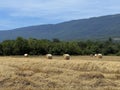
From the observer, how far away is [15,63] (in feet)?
128

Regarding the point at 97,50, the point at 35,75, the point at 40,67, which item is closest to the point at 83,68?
the point at 40,67

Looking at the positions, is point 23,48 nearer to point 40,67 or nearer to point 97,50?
point 97,50

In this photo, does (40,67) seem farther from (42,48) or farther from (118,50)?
(118,50)

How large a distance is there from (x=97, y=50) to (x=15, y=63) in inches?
2250

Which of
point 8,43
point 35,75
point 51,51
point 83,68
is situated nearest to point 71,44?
point 51,51

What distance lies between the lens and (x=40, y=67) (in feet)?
124

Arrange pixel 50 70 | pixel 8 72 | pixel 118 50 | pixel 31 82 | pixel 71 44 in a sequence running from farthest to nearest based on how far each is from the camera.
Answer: pixel 118 50
pixel 71 44
pixel 50 70
pixel 8 72
pixel 31 82

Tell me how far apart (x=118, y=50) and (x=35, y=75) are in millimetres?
64996

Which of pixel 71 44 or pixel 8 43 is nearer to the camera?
pixel 8 43

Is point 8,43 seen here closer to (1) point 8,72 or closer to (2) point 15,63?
(2) point 15,63

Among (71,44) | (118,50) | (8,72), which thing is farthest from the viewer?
(118,50)

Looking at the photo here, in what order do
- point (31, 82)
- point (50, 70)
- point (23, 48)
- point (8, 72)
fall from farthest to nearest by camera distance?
point (23, 48)
point (50, 70)
point (8, 72)
point (31, 82)

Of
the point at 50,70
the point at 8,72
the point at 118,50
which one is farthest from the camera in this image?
the point at 118,50

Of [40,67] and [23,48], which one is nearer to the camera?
[40,67]
